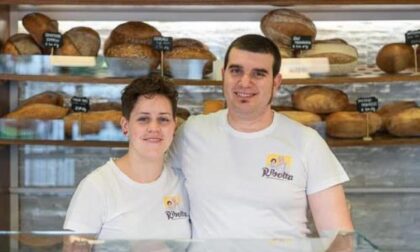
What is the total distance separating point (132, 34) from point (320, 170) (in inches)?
48.2

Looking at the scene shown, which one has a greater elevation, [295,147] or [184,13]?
[184,13]

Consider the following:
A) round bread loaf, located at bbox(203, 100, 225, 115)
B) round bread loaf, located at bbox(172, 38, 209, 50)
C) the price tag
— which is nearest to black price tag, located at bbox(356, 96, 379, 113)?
round bread loaf, located at bbox(203, 100, 225, 115)

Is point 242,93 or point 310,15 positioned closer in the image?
point 242,93

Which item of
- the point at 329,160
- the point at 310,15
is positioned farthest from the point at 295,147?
the point at 310,15

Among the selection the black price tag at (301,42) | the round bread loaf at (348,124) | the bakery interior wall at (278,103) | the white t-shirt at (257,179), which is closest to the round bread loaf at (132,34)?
the bakery interior wall at (278,103)

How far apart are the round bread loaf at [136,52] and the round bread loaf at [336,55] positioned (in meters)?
0.59

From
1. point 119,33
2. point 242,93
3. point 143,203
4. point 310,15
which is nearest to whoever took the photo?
point 143,203

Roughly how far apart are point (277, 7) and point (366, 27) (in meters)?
0.44

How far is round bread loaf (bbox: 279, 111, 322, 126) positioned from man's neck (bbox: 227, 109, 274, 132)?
34.2 inches

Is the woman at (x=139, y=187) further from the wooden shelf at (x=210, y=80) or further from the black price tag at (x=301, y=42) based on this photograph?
the black price tag at (x=301, y=42)

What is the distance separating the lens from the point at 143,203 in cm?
149

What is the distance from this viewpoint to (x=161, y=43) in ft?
8.23

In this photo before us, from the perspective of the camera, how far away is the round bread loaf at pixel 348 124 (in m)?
2.51

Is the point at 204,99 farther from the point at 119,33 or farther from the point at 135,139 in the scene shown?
the point at 135,139
